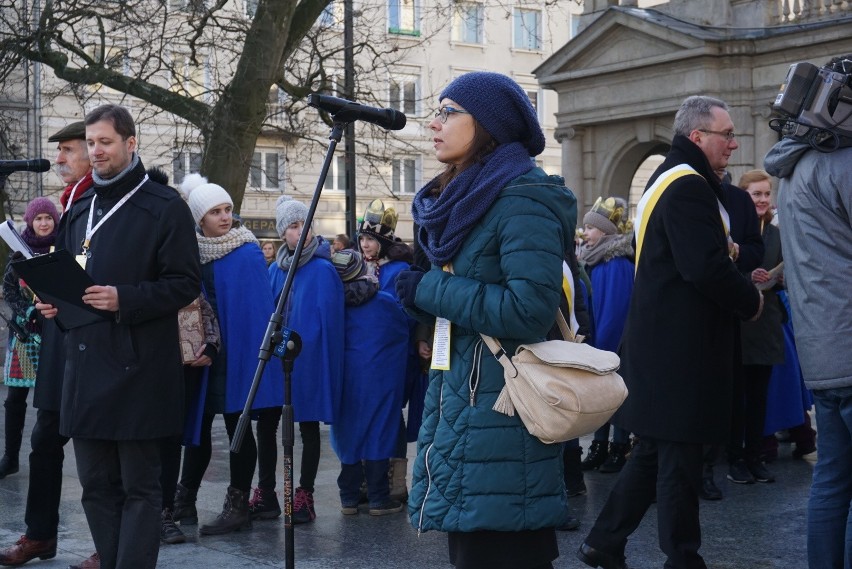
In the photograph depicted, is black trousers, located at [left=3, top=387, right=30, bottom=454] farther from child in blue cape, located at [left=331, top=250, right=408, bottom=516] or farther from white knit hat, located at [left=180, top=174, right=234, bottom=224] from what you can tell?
white knit hat, located at [left=180, top=174, right=234, bottom=224]

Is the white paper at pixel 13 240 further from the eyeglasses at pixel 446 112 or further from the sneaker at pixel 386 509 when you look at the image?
the sneaker at pixel 386 509

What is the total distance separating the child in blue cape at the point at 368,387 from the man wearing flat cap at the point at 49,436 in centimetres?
194

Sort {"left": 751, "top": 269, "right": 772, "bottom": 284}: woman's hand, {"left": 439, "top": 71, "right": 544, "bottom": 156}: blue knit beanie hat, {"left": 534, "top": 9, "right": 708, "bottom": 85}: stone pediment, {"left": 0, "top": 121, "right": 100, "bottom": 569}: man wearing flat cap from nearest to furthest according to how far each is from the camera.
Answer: {"left": 439, "top": 71, "right": 544, "bottom": 156}: blue knit beanie hat
{"left": 0, "top": 121, "right": 100, "bottom": 569}: man wearing flat cap
{"left": 751, "top": 269, "right": 772, "bottom": 284}: woman's hand
{"left": 534, "top": 9, "right": 708, "bottom": 85}: stone pediment

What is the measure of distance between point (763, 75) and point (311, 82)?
8.36m

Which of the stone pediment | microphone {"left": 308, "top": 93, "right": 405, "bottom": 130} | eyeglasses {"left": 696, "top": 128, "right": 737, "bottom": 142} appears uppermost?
the stone pediment

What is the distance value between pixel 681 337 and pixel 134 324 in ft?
7.69

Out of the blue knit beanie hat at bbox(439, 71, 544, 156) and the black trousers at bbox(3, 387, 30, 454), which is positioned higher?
the blue knit beanie hat at bbox(439, 71, 544, 156)

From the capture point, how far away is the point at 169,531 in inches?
271

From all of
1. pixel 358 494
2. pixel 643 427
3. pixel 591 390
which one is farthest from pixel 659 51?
pixel 591 390

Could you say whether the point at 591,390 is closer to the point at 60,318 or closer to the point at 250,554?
the point at 60,318

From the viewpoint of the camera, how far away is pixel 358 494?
7797 millimetres

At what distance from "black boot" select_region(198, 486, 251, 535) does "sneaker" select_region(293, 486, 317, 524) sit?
32 cm

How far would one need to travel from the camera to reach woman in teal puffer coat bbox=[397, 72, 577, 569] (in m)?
3.99

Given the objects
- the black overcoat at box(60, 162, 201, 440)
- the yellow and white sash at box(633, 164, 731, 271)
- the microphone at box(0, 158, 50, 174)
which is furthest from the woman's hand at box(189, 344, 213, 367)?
the yellow and white sash at box(633, 164, 731, 271)
